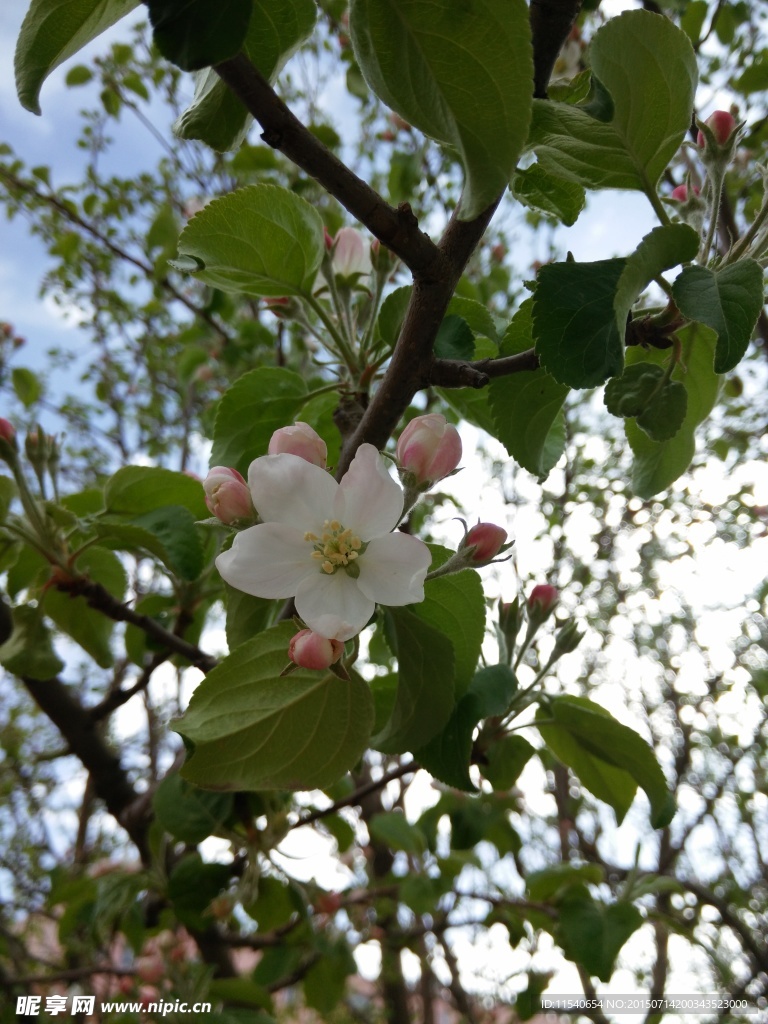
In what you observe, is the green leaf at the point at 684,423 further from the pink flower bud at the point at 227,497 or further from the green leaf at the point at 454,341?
the pink flower bud at the point at 227,497

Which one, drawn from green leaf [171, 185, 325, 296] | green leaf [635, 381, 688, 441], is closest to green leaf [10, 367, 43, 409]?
green leaf [171, 185, 325, 296]

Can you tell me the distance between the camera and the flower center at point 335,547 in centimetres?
75

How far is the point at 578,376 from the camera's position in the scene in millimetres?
722

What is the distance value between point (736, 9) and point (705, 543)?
203 cm

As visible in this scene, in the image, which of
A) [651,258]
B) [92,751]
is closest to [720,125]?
[651,258]

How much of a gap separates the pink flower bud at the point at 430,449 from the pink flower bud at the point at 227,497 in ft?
0.57

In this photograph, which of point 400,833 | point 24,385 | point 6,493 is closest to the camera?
point 6,493

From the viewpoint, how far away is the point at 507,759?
1272mm

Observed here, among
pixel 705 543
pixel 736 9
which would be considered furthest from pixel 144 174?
pixel 705 543

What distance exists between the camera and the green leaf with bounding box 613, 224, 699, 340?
675mm

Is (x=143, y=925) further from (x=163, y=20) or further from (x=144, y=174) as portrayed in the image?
(x=144, y=174)

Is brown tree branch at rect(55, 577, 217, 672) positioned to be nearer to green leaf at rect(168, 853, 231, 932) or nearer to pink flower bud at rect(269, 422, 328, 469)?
green leaf at rect(168, 853, 231, 932)

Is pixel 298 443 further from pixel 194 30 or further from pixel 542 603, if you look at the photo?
pixel 542 603

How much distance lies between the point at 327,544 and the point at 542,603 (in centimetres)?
56
